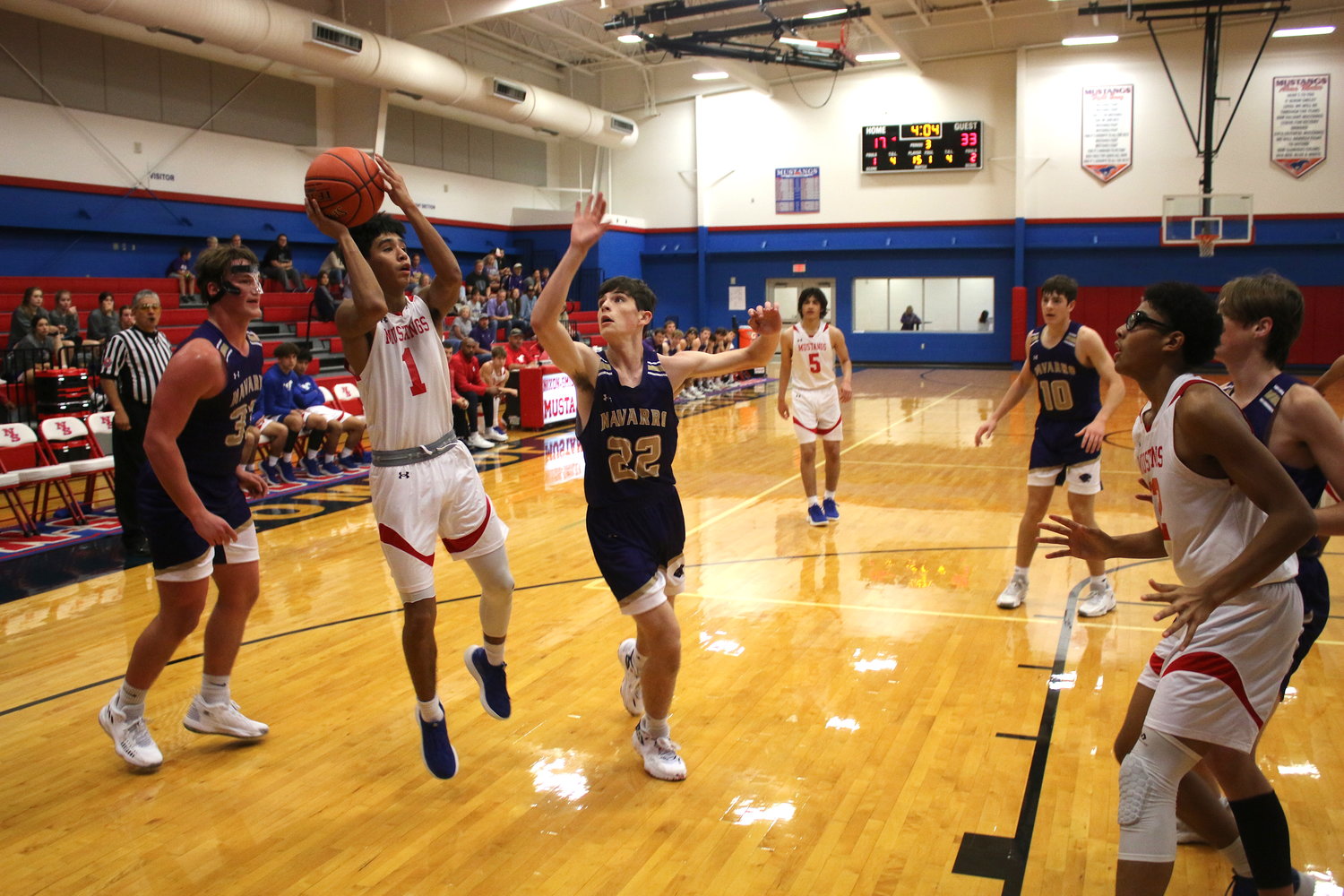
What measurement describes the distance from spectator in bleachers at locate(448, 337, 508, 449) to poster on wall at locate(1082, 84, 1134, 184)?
1621 cm

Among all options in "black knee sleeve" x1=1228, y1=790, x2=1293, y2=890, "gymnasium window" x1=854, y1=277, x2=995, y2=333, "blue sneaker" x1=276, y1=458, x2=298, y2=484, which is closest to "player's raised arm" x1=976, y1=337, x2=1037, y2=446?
"black knee sleeve" x1=1228, y1=790, x2=1293, y2=890

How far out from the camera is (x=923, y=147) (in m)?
24.3

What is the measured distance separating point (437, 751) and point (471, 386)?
30.1 feet

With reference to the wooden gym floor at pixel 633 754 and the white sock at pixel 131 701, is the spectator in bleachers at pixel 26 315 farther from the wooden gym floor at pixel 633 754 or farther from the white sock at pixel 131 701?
the white sock at pixel 131 701

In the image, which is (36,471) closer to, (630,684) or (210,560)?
(210,560)

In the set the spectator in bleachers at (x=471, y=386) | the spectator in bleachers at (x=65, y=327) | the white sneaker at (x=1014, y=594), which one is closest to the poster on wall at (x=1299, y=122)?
the spectator in bleachers at (x=471, y=386)

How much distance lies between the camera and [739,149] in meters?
26.3

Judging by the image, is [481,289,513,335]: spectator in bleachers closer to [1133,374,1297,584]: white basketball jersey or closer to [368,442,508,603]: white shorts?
[368,442,508,603]: white shorts

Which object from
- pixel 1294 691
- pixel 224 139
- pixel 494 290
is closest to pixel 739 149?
pixel 494 290

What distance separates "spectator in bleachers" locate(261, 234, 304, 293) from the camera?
16891mm

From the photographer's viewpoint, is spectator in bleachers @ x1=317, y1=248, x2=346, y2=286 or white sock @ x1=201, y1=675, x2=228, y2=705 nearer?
white sock @ x1=201, y1=675, x2=228, y2=705

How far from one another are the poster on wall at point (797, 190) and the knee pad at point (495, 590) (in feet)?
76.1

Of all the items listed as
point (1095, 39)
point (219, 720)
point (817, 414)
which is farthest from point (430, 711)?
point (1095, 39)

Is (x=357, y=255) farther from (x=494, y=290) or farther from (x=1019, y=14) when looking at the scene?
(x=1019, y=14)
